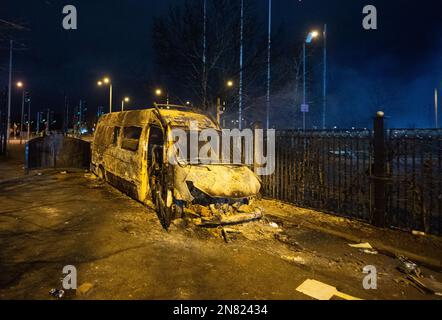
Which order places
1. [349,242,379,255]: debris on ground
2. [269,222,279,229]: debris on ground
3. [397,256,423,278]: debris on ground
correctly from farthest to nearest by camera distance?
[269,222,279,229]: debris on ground < [349,242,379,255]: debris on ground < [397,256,423,278]: debris on ground

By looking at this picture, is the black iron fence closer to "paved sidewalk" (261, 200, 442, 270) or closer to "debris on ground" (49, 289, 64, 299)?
"paved sidewalk" (261, 200, 442, 270)

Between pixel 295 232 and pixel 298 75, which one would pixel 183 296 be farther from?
pixel 298 75

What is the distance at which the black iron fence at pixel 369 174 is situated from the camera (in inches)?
242

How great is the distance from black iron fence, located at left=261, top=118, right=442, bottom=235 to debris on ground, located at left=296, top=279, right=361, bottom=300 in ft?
10.2

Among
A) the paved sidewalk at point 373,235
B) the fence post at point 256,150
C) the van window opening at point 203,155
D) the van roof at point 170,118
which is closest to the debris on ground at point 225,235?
the van window opening at point 203,155

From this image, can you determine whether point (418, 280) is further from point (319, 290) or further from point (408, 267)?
point (319, 290)

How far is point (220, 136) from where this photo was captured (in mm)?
8055

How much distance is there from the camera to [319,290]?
4.07 meters

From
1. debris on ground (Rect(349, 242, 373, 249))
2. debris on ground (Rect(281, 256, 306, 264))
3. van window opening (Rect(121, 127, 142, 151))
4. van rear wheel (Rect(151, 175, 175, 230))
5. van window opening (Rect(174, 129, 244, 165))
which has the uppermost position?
van window opening (Rect(121, 127, 142, 151))

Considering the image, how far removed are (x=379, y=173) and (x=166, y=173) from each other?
15.5ft

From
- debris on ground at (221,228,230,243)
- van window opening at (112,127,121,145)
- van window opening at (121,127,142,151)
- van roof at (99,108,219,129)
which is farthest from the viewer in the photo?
van window opening at (112,127,121,145)

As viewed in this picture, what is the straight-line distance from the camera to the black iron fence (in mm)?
6148

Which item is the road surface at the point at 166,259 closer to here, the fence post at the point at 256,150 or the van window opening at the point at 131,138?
the van window opening at the point at 131,138

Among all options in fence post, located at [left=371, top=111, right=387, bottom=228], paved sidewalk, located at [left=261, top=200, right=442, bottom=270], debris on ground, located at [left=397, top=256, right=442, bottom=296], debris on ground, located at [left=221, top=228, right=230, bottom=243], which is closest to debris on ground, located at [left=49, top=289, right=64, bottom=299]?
debris on ground, located at [left=221, top=228, right=230, bottom=243]
